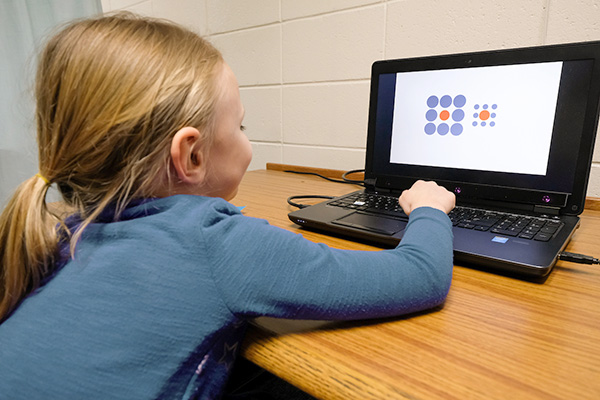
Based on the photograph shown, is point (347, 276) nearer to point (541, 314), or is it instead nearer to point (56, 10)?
point (541, 314)

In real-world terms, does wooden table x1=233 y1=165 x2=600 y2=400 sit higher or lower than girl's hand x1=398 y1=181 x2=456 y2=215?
lower

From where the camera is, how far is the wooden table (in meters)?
0.29

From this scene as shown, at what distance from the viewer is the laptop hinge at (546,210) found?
0.62 meters

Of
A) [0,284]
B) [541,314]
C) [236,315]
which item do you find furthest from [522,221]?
[0,284]

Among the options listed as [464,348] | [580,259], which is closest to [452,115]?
[580,259]

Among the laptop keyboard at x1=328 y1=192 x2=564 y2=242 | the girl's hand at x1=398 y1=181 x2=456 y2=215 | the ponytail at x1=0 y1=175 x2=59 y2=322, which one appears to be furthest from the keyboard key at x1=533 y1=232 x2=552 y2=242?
the ponytail at x1=0 y1=175 x2=59 y2=322

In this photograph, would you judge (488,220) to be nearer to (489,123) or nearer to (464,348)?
(489,123)

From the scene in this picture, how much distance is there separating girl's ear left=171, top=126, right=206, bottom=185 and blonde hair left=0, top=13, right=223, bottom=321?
0.5 inches

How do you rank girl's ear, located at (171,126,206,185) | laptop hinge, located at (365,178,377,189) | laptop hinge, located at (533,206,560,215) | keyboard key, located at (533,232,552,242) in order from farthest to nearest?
laptop hinge, located at (365,178,377,189), laptop hinge, located at (533,206,560,215), keyboard key, located at (533,232,552,242), girl's ear, located at (171,126,206,185)

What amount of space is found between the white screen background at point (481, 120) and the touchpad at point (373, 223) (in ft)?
0.68

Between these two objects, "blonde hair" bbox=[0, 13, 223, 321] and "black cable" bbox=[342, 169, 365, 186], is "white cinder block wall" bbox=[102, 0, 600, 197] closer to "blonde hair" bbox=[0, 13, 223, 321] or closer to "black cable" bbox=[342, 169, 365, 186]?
"black cable" bbox=[342, 169, 365, 186]

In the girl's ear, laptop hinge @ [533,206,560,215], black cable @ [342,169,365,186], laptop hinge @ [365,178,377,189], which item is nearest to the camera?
the girl's ear

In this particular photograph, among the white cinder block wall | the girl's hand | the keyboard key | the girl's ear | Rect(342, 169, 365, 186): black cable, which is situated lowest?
Rect(342, 169, 365, 186): black cable

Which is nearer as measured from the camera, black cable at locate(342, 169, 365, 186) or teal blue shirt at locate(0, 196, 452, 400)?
teal blue shirt at locate(0, 196, 452, 400)
